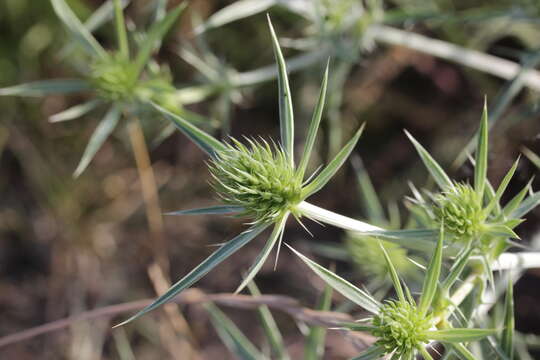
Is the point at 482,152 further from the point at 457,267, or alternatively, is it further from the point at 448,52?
the point at 448,52

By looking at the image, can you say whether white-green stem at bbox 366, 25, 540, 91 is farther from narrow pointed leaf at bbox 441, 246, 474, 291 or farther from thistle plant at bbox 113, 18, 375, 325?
narrow pointed leaf at bbox 441, 246, 474, 291

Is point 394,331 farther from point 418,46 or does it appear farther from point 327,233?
point 327,233

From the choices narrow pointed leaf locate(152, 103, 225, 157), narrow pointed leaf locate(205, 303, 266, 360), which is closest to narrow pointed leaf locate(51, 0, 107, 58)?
narrow pointed leaf locate(152, 103, 225, 157)

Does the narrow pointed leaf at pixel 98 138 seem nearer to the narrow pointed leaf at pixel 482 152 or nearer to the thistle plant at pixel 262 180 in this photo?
the thistle plant at pixel 262 180

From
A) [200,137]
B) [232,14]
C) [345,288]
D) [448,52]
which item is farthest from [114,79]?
[448,52]

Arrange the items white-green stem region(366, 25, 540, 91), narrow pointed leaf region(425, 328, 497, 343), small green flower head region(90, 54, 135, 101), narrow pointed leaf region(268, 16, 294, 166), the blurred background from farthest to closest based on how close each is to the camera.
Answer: the blurred background → white-green stem region(366, 25, 540, 91) → small green flower head region(90, 54, 135, 101) → narrow pointed leaf region(268, 16, 294, 166) → narrow pointed leaf region(425, 328, 497, 343)

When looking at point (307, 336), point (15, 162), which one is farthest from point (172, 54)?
point (307, 336)
